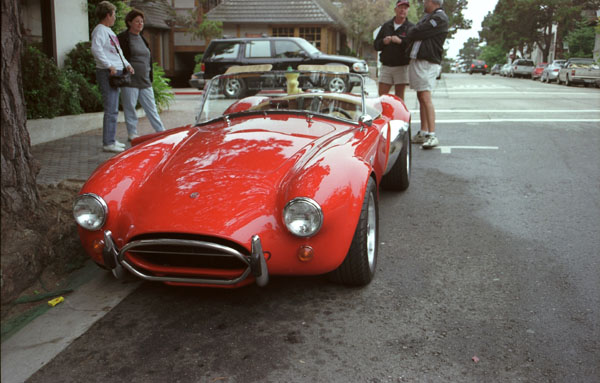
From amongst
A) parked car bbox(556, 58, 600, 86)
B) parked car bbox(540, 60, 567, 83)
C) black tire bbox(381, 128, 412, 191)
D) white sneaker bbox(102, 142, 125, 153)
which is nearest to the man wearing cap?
black tire bbox(381, 128, 412, 191)

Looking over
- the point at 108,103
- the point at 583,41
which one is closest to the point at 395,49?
the point at 108,103

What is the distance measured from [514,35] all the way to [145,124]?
164ft

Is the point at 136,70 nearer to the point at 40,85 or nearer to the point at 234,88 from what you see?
the point at 40,85

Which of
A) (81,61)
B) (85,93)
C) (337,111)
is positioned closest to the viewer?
(337,111)

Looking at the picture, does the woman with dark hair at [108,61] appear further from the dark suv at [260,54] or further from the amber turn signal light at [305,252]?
the dark suv at [260,54]

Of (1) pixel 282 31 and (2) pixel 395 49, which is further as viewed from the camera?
(1) pixel 282 31

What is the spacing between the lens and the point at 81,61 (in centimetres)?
935

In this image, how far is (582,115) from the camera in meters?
10.9

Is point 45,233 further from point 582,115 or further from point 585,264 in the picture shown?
point 582,115

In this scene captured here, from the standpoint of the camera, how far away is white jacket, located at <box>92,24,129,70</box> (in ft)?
21.7

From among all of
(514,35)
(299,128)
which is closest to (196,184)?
(299,128)

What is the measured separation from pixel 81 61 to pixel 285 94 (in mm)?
6229

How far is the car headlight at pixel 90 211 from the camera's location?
9.61 ft

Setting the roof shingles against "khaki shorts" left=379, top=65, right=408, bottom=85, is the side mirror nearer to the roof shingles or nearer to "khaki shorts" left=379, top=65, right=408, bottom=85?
"khaki shorts" left=379, top=65, right=408, bottom=85
